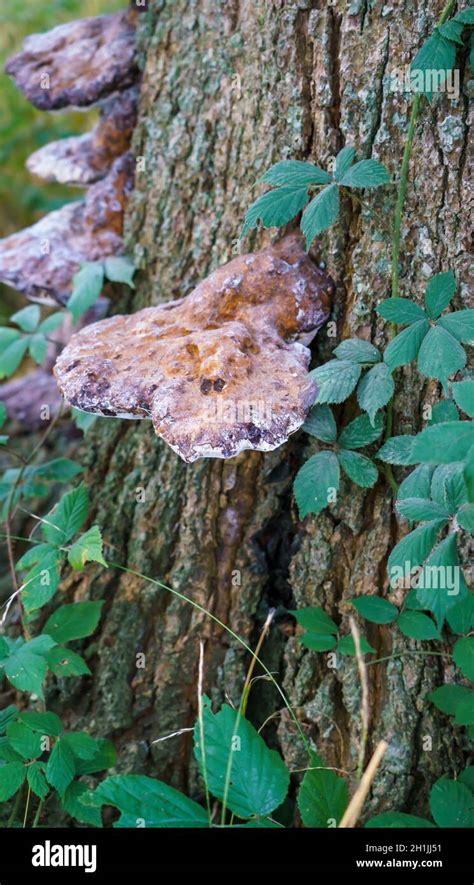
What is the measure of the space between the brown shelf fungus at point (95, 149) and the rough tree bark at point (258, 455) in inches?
5.5

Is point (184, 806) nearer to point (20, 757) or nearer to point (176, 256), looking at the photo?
point (20, 757)

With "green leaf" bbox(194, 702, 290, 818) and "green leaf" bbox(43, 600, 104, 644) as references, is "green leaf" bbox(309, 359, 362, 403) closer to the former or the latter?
"green leaf" bbox(194, 702, 290, 818)

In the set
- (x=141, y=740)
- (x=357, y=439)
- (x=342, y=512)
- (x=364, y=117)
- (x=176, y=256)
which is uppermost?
(x=364, y=117)

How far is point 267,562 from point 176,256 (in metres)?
1.16

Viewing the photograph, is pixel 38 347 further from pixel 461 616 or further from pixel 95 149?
pixel 461 616

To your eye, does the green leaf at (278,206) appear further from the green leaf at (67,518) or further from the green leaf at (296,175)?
the green leaf at (67,518)

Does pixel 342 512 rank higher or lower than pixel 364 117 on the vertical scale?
lower

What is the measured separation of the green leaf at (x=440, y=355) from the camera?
5.94ft

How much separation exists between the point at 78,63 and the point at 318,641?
2.49 meters

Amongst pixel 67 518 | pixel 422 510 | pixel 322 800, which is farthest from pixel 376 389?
pixel 322 800

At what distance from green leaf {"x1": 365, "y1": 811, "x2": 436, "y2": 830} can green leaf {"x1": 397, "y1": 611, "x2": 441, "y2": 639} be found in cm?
49
